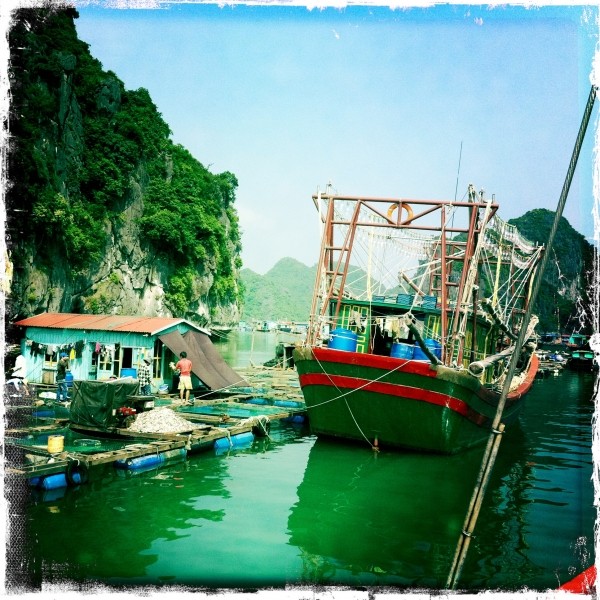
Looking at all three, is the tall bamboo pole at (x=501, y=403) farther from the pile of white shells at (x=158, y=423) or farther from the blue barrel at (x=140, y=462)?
the pile of white shells at (x=158, y=423)

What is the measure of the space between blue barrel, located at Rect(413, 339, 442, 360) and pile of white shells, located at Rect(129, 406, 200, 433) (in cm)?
638

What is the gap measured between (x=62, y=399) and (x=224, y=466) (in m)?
8.31

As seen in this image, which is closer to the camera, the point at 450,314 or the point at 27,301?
the point at 450,314

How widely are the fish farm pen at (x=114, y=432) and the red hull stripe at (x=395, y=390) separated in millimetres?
3083

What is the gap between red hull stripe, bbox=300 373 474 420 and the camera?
1371cm

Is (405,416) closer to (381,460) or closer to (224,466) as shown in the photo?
(381,460)

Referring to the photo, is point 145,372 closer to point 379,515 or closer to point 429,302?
point 429,302

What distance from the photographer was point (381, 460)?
14406 mm

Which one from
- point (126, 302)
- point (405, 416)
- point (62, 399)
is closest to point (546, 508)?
point (405, 416)

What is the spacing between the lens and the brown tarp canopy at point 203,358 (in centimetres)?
2127

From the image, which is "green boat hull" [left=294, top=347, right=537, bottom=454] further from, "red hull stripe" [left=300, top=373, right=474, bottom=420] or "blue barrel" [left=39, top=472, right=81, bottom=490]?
"blue barrel" [left=39, top=472, right=81, bottom=490]

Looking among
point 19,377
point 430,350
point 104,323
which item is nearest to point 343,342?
point 430,350

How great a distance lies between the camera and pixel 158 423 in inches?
563

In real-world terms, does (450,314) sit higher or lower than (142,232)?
lower
